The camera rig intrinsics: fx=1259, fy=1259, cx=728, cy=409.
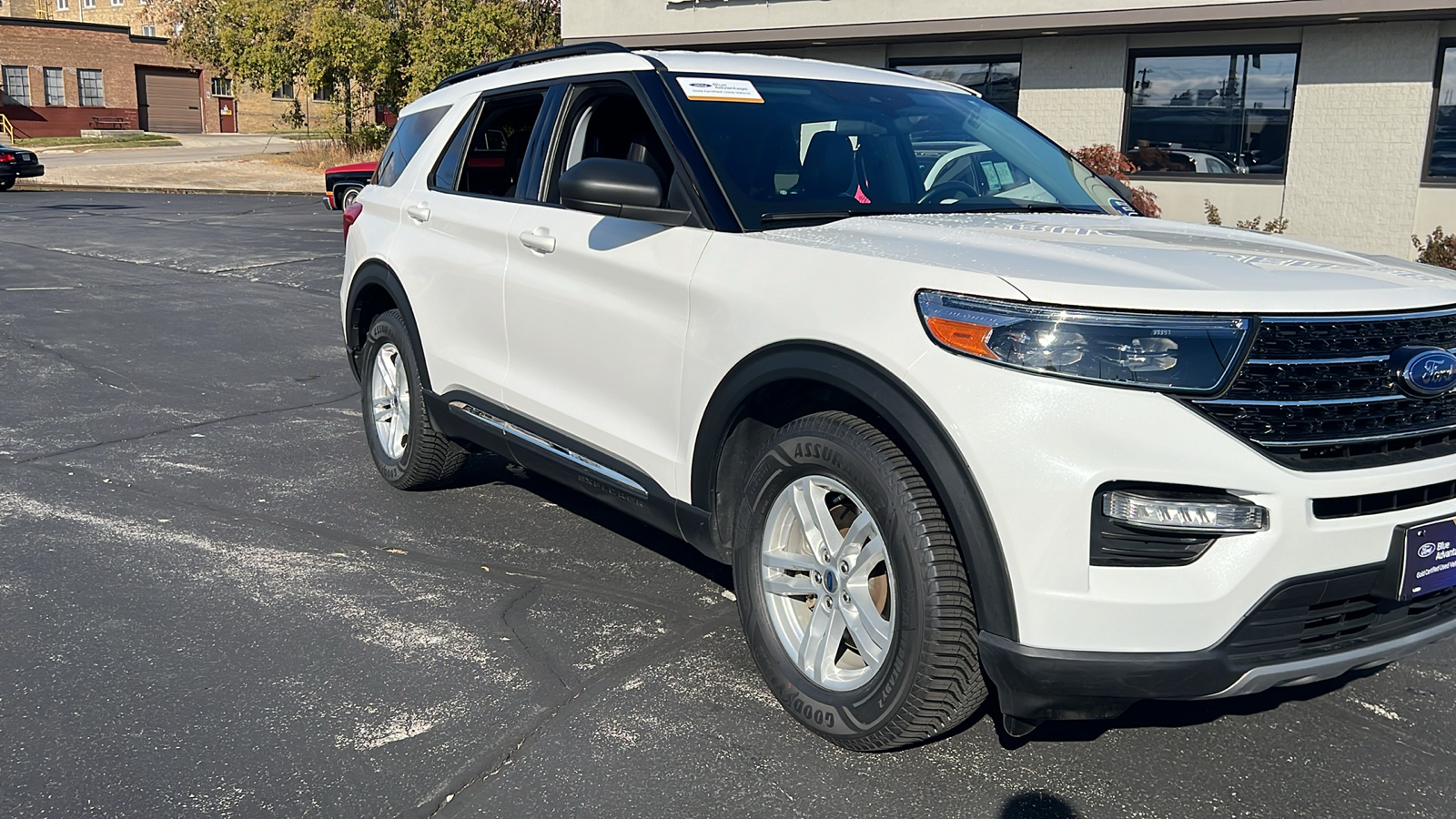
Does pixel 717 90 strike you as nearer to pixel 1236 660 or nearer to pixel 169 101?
pixel 1236 660

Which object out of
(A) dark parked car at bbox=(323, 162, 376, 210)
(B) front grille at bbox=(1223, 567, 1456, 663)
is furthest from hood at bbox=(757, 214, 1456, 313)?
(A) dark parked car at bbox=(323, 162, 376, 210)

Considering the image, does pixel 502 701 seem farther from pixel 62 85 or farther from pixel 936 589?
pixel 62 85

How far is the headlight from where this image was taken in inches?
109

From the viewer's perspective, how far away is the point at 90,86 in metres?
59.6

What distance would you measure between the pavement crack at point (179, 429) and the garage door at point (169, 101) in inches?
2381

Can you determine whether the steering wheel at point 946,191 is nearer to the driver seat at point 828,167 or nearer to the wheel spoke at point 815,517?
the driver seat at point 828,167

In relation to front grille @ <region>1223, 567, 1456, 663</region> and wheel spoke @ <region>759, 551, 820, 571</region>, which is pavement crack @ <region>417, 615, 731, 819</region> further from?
front grille @ <region>1223, 567, 1456, 663</region>

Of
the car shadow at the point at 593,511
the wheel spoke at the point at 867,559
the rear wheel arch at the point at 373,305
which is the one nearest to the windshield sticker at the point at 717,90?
the car shadow at the point at 593,511

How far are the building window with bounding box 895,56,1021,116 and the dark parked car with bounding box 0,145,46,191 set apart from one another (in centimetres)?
2227

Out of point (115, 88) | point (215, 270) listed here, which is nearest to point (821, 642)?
point (215, 270)

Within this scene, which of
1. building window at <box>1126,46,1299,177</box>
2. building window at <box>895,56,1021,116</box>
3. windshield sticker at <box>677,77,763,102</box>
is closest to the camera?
windshield sticker at <box>677,77,763,102</box>

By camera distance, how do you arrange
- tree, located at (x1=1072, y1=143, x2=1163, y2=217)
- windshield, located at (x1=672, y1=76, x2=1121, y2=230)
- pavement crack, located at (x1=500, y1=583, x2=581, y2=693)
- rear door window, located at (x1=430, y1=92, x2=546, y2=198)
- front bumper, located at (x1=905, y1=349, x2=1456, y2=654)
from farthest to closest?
tree, located at (x1=1072, y1=143, x2=1163, y2=217), rear door window, located at (x1=430, y1=92, x2=546, y2=198), windshield, located at (x1=672, y1=76, x2=1121, y2=230), pavement crack, located at (x1=500, y1=583, x2=581, y2=693), front bumper, located at (x1=905, y1=349, x2=1456, y2=654)

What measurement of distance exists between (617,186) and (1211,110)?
1466 cm

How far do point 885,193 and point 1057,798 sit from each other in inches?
78.7
